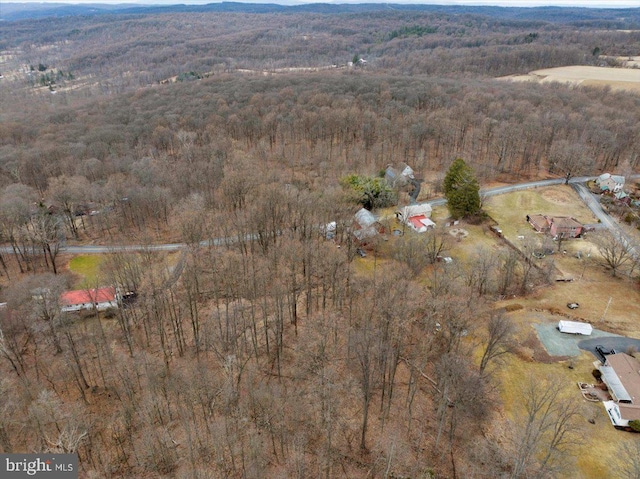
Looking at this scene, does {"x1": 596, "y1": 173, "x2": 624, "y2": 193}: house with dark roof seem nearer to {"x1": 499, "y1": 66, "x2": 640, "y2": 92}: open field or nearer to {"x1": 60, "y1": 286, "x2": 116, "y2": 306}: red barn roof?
{"x1": 499, "y1": 66, "x2": 640, "y2": 92}: open field

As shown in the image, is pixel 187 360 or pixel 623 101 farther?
pixel 623 101

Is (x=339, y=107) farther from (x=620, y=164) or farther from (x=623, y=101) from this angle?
(x=623, y=101)

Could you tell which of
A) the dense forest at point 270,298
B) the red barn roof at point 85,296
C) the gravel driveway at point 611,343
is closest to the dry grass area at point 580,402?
the dense forest at point 270,298

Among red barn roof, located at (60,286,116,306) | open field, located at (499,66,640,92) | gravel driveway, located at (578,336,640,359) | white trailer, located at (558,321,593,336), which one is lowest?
gravel driveway, located at (578,336,640,359)

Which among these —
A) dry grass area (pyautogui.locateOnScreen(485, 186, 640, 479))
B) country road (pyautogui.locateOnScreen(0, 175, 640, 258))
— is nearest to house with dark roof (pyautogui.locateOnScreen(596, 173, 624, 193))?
country road (pyautogui.locateOnScreen(0, 175, 640, 258))

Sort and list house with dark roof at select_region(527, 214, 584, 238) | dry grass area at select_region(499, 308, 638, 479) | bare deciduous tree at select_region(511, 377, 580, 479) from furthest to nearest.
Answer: house with dark roof at select_region(527, 214, 584, 238), dry grass area at select_region(499, 308, 638, 479), bare deciduous tree at select_region(511, 377, 580, 479)

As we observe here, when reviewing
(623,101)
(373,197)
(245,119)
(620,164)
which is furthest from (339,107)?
(623,101)
